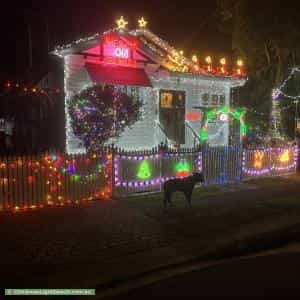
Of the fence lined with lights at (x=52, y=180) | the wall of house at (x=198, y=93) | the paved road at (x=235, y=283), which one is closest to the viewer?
the paved road at (x=235, y=283)

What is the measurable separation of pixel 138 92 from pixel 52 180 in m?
6.86

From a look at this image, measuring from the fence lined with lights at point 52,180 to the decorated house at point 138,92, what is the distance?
2.61 metres

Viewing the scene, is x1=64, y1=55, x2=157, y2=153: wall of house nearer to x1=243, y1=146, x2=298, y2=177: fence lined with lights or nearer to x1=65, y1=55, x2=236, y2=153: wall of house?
x1=65, y1=55, x2=236, y2=153: wall of house

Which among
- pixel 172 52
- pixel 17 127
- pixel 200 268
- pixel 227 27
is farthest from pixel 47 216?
pixel 227 27

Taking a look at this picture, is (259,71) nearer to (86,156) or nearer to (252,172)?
(252,172)

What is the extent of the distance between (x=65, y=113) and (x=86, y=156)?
12.8ft

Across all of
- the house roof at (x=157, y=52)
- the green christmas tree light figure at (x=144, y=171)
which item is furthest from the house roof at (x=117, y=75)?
the green christmas tree light figure at (x=144, y=171)

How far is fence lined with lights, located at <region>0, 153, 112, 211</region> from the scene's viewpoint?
26.6 ft

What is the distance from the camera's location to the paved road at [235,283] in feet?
14.7

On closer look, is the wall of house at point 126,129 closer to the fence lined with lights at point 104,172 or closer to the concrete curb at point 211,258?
the fence lined with lights at point 104,172

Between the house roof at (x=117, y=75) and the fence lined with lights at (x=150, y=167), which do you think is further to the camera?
the house roof at (x=117, y=75)

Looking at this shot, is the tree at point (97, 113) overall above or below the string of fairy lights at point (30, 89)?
below

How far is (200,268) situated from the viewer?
5512 millimetres

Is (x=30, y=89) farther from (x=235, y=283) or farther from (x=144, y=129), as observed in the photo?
(x=235, y=283)
